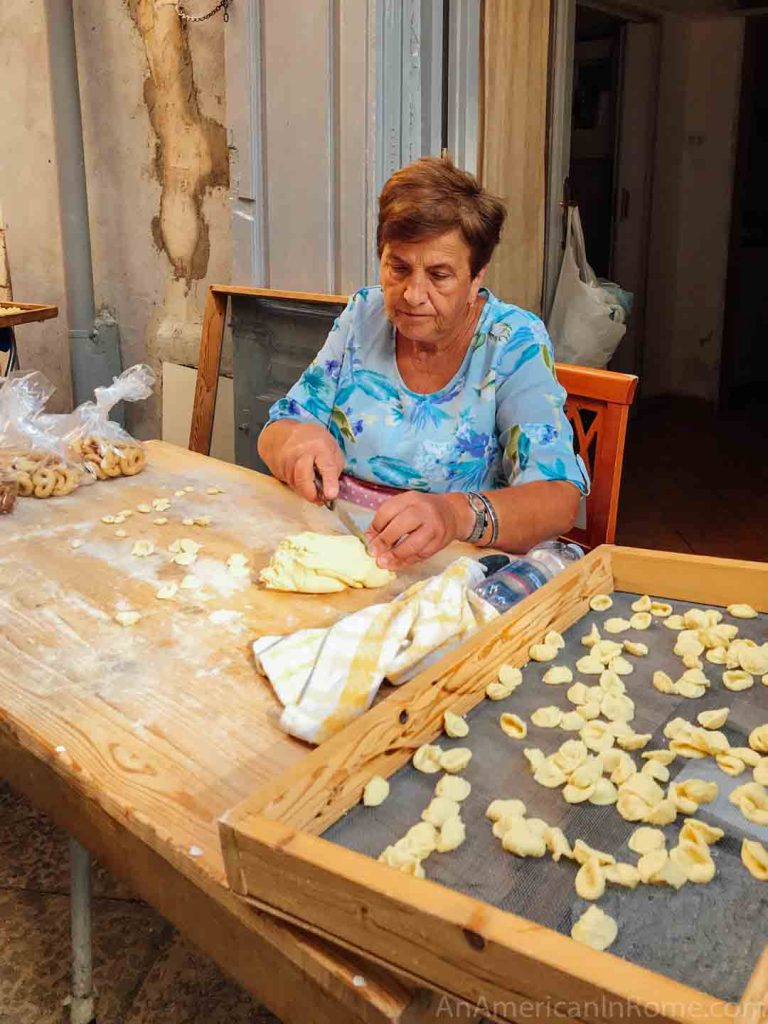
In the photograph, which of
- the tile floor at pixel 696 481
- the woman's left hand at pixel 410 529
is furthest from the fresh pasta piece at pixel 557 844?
the tile floor at pixel 696 481

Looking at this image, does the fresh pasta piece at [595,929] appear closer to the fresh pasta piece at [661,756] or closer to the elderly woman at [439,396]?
the fresh pasta piece at [661,756]

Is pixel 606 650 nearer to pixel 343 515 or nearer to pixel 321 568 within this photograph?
pixel 321 568

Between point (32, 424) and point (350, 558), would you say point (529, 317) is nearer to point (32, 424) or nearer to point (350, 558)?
point (350, 558)

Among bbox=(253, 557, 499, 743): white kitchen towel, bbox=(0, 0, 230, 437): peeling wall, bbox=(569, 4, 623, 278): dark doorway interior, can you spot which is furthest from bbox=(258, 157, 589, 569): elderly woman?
bbox=(569, 4, 623, 278): dark doorway interior

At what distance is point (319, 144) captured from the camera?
3447 millimetres

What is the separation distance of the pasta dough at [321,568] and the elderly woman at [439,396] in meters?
0.03

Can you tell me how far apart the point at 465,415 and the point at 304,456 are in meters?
0.39

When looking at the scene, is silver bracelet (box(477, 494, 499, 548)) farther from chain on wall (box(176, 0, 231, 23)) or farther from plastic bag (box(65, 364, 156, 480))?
chain on wall (box(176, 0, 231, 23))

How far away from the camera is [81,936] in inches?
64.1

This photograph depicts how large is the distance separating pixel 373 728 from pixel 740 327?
23.2ft

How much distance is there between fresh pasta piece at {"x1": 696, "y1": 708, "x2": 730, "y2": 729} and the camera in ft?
3.44

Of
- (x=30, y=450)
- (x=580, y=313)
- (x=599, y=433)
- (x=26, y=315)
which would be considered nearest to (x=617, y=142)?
(x=580, y=313)

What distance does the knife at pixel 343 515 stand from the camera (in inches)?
62.8

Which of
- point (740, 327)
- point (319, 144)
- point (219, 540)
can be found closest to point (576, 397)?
point (219, 540)
